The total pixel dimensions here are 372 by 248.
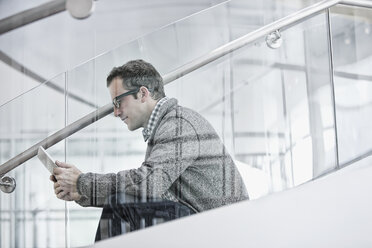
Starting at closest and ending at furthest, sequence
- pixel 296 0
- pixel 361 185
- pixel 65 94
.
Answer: pixel 361 185
pixel 65 94
pixel 296 0

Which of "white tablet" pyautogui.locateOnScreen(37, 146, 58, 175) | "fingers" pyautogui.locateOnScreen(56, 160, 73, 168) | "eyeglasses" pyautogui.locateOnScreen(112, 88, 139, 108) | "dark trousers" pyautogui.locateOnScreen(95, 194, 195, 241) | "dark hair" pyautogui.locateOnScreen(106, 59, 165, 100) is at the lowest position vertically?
"dark trousers" pyautogui.locateOnScreen(95, 194, 195, 241)

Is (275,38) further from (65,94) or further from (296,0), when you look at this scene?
(65,94)

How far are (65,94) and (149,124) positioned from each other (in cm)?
19

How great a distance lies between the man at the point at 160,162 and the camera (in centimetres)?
120

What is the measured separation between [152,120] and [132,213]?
0.20 metres

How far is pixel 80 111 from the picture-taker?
126 cm

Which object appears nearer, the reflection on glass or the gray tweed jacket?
the gray tweed jacket

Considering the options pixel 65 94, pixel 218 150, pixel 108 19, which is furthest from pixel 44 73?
pixel 218 150

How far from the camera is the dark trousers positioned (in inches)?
46.1

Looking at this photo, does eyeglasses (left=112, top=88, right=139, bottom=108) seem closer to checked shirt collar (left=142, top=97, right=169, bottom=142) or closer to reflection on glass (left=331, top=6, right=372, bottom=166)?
checked shirt collar (left=142, top=97, right=169, bottom=142)

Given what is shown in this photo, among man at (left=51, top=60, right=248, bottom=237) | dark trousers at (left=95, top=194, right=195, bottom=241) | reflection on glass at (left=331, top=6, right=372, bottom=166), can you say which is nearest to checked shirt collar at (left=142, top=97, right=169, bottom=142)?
man at (left=51, top=60, right=248, bottom=237)

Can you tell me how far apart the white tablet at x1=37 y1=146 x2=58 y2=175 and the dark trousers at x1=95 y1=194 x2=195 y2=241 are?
5.9 inches

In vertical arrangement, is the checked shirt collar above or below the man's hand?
above

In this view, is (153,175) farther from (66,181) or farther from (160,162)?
(66,181)
